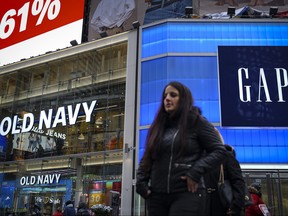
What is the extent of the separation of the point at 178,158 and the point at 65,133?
21.3 m

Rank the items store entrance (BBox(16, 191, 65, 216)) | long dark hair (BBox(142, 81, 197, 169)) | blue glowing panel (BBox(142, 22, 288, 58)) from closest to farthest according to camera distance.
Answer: long dark hair (BBox(142, 81, 197, 169)), store entrance (BBox(16, 191, 65, 216)), blue glowing panel (BBox(142, 22, 288, 58))

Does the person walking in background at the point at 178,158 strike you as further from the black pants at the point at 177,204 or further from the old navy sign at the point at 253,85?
the old navy sign at the point at 253,85

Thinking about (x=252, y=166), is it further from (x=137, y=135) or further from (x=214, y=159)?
(x=214, y=159)

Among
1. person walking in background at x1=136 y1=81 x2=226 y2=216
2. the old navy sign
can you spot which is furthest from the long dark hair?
the old navy sign

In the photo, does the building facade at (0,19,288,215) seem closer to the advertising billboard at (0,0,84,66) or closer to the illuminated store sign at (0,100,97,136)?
the illuminated store sign at (0,100,97,136)

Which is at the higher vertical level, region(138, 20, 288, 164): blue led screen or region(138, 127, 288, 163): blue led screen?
region(138, 20, 288, 164): blue led screen

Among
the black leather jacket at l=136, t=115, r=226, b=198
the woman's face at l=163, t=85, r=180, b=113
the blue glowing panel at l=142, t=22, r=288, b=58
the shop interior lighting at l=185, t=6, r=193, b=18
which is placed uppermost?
the shop interior lighting at l=185, t=6, r=193, b=18

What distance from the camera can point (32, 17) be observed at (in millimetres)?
33094

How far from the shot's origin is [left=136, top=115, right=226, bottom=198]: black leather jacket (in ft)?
8.09

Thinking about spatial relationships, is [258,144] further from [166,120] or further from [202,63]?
[166,120]

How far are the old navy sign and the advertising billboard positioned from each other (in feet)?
40.6

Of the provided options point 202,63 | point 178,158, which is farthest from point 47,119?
point 178,158

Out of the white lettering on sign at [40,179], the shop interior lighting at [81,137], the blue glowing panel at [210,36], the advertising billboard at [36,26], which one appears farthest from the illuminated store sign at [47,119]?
the advertising billboard at [36,26]

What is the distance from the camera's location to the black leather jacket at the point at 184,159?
2465 mm
